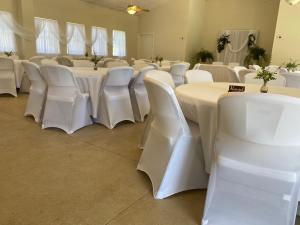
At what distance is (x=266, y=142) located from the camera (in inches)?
47.2

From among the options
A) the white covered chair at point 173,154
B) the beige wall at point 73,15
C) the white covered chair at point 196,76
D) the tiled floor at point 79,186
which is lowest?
the tiled floor at point 79,186

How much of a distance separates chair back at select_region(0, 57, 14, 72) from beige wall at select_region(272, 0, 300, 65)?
8.48 m

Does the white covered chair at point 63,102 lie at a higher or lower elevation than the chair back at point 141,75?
lower

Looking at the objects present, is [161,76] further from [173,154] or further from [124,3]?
[124,3]

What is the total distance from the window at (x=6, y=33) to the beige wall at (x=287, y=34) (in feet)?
30.5

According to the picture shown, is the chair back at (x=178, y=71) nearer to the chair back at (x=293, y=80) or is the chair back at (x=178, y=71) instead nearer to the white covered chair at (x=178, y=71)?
the white covered chair at (x=178, y=71)

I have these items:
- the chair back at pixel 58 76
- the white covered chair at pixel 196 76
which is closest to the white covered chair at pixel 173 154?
the white covered chair at pixel 196 76

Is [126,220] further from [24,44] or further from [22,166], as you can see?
[24,44]

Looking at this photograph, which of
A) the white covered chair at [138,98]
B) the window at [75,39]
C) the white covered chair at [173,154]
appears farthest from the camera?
the window at [75,39]

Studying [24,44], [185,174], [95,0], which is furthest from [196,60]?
[185,174]

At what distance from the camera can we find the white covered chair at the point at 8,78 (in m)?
5.08

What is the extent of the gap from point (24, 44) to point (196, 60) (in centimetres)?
736

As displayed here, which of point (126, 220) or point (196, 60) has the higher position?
point (196, 60)

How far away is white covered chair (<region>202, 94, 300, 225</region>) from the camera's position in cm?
110
